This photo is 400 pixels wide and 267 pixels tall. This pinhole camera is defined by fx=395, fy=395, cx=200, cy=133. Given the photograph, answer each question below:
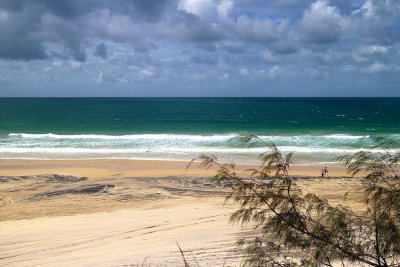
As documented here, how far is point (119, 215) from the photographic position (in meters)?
13.5

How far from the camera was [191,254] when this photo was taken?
398 inches

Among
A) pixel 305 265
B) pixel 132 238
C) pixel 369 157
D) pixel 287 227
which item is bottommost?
pixel 132 238

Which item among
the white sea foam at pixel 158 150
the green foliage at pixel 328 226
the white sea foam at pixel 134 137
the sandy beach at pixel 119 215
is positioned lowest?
the sandy beach at pixel 119 215

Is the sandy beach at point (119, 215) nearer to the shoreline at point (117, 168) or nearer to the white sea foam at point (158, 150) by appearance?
the shoreline at point (117, 168)

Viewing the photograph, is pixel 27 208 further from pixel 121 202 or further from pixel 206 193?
pixel 206 193

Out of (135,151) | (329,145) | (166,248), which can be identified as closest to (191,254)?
(166,248)

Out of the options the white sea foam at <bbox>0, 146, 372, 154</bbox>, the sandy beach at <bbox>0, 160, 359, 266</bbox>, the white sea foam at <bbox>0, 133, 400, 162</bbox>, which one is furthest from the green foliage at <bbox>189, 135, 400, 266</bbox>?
the white sea foam at <bbox>0, 146, 372, 154</bbox>

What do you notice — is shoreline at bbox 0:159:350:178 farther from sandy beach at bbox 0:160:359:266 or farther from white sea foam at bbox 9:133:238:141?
→ white sea foam at bbox 9:133:238:141

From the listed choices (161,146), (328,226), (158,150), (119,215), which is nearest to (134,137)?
(161,146)

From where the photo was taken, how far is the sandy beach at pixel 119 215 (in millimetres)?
10148

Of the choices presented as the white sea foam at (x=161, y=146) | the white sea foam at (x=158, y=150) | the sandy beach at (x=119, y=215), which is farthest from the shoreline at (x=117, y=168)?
the white sea foam at (x=158, y=150)

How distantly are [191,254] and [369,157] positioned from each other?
6.24 m

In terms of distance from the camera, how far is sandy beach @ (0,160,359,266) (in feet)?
33.3

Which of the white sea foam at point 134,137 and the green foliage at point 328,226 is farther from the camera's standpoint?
the white sea foam at point 134,137
